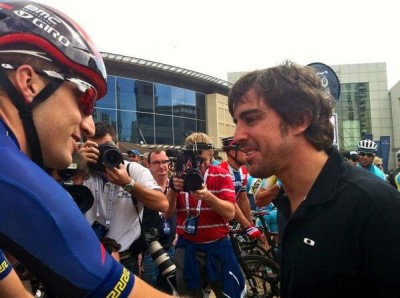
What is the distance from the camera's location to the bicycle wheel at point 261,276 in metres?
5.72

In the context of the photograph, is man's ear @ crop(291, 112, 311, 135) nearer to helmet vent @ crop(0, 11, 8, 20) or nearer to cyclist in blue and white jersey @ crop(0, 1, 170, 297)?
cyclist in blue and white jersey @ crop(0, 1, 170, 297)

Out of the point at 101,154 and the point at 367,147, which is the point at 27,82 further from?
the point at 367,147

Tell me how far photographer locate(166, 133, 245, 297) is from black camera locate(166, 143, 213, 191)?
0.01m

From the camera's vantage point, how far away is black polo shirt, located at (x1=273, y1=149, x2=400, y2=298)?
1586mm

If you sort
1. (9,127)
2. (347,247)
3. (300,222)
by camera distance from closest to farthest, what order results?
(9,127), (347,247), (300,222)

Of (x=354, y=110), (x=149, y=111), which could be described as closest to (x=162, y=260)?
(x=149, y=111)

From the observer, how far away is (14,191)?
101 centimetres

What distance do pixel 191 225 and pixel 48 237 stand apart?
349cm

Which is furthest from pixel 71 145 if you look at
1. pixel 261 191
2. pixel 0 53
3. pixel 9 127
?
pixel 261 191

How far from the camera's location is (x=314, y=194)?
6.14 feet

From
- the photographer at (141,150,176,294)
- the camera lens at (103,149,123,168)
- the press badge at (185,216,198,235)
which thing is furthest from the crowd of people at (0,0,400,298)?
the press badge at (185,216,198,235)

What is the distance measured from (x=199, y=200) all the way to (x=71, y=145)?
3.07 metres

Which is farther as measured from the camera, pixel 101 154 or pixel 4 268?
pixel 101 154

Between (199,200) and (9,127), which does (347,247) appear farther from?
(199,200)
